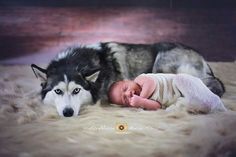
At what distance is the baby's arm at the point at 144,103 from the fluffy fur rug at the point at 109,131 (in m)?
0.02

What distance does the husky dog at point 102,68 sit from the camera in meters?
1.94

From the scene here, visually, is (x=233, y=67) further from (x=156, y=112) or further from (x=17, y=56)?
(x=17, y=56)

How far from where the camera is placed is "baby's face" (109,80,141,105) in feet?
6.47

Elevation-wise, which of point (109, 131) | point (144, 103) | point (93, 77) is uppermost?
point (93, 77)

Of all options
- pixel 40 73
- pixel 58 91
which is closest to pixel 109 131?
pixel 58 91

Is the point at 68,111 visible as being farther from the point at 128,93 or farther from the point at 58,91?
the point at 128,93

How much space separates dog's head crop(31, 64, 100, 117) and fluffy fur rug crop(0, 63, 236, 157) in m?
0.03

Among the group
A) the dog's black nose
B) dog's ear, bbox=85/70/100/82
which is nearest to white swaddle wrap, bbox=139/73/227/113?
dog's ear, bbox=85/70/100/82

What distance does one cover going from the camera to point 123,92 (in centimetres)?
198

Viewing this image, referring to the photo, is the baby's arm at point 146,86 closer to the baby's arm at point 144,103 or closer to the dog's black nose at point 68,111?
the baby's arm at point 144,103

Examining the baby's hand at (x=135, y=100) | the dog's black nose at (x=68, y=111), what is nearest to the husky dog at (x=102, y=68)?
the dog's black nose at (x=68, y=111)

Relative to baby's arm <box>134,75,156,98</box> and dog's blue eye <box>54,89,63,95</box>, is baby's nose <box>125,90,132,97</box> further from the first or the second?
dog's blue eye <box>54,89,63,95</box>

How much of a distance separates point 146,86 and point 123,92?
11 cm

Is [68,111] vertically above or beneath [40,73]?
beneath
